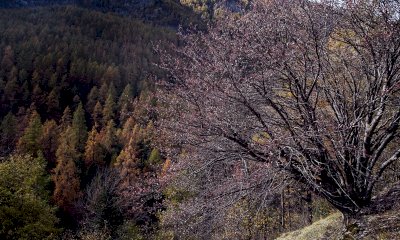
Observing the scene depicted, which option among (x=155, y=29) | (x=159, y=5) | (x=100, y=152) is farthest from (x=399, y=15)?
(x=159, y=5)

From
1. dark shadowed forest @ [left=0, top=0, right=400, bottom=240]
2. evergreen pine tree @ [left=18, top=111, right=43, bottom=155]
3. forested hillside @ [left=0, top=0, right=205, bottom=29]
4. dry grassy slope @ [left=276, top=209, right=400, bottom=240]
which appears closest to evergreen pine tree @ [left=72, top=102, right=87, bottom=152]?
evergreen pine tree @ [left=18, top=111, right=43, bottom=155]

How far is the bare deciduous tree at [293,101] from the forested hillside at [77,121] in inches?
49.5

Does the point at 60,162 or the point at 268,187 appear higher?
the point at 268,187

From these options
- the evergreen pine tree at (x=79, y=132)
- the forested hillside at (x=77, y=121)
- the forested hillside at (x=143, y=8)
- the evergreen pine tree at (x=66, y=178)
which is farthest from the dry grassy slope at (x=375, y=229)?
the forested hillside at (x=143, y=8)

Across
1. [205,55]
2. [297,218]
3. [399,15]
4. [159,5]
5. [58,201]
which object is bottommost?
[58,201]

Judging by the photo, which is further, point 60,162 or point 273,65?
point 60,162

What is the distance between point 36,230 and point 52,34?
11473 centimetres

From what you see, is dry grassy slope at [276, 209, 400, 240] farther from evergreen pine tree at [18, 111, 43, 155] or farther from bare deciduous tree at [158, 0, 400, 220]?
evergreen pine tree at [18, 111, 43, 155]

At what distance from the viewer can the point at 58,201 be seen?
46.7 m

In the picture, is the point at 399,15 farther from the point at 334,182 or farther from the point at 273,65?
the point at 334,182

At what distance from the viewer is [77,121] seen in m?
65.1

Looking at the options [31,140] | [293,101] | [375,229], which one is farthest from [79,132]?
[375,229]

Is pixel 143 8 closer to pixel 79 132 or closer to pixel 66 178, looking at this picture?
pixel 79 132

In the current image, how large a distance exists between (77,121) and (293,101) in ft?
205
